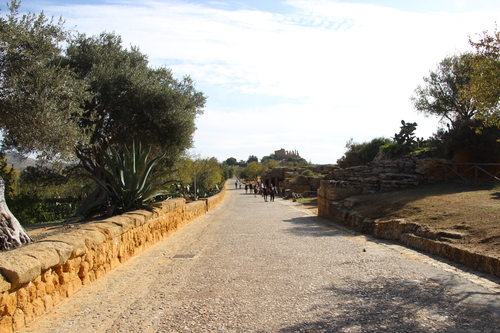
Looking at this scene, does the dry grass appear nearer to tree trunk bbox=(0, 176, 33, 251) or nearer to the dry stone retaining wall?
the dry stone retaining wall

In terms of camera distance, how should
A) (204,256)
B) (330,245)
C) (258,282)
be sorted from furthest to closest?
(330,245), (204,256), (258,282)

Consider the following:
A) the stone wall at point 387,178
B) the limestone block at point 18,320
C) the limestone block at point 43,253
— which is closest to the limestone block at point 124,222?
the limestone block at point 43,253

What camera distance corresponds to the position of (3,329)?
12.2 ft

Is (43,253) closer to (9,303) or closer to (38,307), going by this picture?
(38,307)

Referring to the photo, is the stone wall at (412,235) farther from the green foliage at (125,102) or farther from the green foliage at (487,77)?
the green foliage at (125,102)

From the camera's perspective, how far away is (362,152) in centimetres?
2981

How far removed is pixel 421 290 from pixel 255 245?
4699 mm

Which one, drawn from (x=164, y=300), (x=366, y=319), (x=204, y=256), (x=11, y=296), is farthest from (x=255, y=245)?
(x=11, y=296)

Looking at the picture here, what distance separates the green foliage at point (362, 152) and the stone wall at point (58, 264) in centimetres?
2287

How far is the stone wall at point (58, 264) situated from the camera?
386 cm

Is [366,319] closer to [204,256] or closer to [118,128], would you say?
[204,256]

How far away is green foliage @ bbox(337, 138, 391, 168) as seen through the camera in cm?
2852

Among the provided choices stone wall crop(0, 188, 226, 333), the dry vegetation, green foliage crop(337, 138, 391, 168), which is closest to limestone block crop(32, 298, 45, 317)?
stone wall crop(0, 188, 226, 333)

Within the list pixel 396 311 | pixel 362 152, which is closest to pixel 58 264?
pixel 396 311
